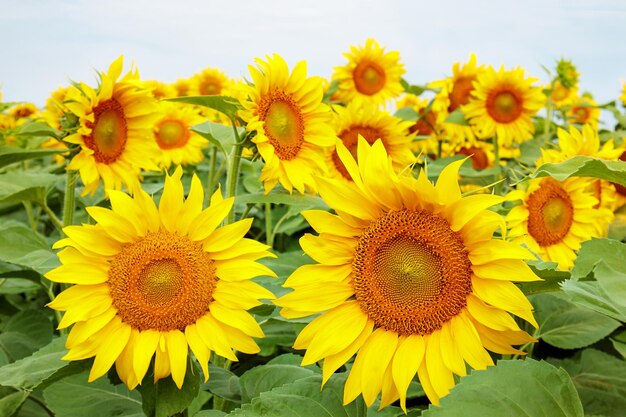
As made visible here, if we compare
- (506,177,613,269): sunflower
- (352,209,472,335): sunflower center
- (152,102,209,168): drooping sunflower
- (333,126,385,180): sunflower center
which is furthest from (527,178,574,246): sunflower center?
(152,102,209,168): drooping sunflower

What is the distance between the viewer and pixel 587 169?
1184 mm

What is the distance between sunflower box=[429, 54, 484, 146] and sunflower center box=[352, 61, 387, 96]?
1.47 ft

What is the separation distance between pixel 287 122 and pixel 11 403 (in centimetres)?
93

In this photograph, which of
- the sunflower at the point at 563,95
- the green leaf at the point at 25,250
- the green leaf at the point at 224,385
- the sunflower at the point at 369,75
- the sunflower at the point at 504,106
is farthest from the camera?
the sunflower at the point at 563,95

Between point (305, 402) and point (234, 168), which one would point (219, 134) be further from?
point (305, 402)

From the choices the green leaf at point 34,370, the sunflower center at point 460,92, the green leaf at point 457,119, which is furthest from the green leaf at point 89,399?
the sunflower center at point 460,92

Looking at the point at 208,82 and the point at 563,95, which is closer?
the point at 208,82

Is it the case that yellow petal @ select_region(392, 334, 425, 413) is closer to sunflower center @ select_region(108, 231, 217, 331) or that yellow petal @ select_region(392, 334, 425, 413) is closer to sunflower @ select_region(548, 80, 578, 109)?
sunflower center @ select_region(108, 231, 217, 331)

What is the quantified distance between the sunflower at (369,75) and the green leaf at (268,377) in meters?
2.73

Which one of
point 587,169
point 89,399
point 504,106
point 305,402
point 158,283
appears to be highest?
point 587,169

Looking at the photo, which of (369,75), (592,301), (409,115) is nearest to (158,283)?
(592,301)

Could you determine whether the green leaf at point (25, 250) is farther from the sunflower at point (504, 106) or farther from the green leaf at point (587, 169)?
the sunflower at point (504, 106)

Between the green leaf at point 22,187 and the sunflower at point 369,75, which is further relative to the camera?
the sunflower at point 369,75

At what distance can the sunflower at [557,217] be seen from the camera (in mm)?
2209
